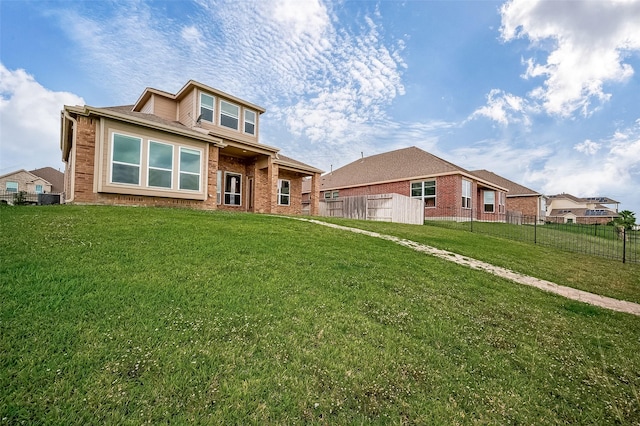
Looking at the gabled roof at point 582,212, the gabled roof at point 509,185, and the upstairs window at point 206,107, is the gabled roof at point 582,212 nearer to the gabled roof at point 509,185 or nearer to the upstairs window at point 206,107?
the gabled roof at point 509,185

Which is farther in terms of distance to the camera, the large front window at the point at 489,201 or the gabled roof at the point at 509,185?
the gabled roof at the point at 509,185

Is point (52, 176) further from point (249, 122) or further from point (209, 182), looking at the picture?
point (209, 182)

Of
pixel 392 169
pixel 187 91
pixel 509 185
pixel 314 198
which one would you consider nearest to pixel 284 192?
pixel 314 198

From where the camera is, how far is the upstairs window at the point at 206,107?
15.1 m

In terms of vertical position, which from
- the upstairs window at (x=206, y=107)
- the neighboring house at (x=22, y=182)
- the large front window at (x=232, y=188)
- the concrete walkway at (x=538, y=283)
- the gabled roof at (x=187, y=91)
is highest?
the gabled roof at (x=187, y=91)

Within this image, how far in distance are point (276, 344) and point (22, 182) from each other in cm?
5091

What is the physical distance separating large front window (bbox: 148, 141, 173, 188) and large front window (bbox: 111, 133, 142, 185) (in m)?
0.45

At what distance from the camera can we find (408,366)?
293cm

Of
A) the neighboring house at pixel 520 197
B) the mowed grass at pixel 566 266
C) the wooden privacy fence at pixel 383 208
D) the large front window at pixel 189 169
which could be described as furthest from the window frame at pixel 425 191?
the large front window at pixel 189 169

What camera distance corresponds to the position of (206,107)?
15.3 meters

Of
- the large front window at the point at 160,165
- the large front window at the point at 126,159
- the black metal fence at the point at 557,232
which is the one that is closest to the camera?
the large front window at the point at 126,159

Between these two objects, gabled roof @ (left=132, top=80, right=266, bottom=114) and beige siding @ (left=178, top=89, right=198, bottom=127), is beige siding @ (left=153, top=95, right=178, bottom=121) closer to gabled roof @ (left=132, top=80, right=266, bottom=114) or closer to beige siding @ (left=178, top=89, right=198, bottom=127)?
gabled roof @ (left=132, top=80, right=266, bottom=114)

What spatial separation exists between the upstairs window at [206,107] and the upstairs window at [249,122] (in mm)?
2194

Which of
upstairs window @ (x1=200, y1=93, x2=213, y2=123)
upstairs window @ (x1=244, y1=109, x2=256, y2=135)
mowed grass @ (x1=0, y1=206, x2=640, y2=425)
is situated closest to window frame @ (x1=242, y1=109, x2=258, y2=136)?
upstairs window @ (x1=244, y1=109, x2=256, y2=135)
